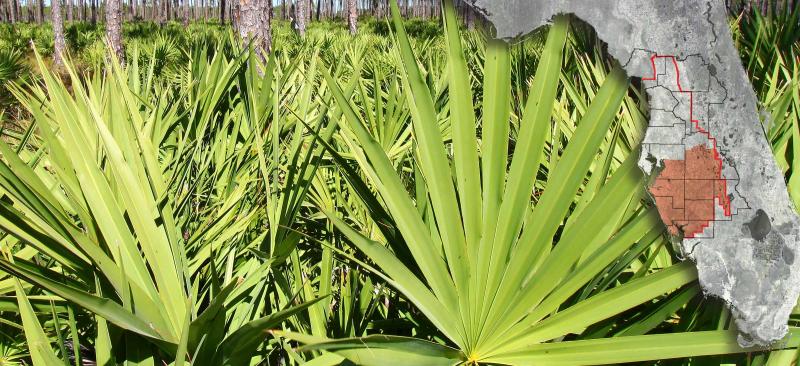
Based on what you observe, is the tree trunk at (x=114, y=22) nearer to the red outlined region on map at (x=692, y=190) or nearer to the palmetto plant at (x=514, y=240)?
the palmetto plant at (x=514, y=240)

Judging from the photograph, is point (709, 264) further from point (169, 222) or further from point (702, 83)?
point (169, 222)

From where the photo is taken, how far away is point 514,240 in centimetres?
102

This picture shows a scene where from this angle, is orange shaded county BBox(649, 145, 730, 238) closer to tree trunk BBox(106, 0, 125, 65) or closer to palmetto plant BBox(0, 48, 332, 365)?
palmetto plant BBox(0, 48, 332, 365)

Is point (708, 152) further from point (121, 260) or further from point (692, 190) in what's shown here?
point (121, 260)

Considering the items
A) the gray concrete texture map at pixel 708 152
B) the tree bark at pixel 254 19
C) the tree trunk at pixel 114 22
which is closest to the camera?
the gray concrete texture map at pixel 708 152

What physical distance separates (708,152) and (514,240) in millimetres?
311

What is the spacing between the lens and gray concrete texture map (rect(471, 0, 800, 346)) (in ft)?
2.78

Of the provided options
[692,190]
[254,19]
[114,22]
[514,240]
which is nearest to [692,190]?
[692,190]

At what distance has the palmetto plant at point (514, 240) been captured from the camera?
2.98 ft

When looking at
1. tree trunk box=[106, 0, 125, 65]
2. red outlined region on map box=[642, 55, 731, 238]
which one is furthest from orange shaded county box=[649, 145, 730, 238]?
tree trunk box=[106, 0, 125, 65]

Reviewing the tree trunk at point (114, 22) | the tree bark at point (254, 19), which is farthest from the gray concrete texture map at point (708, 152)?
the tree trunk at point (114, 22)

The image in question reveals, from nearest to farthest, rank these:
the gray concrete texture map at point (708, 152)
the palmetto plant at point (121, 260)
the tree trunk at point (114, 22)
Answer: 1. the gray concrete texture map at point (708, 152)
2. the palmetto plant at point (121, 260)
3. the tree trunk at point (114, 22)

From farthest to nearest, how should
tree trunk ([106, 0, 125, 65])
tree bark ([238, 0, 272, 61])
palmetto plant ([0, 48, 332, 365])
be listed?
tree trunk ([106, 0, 125, 65])
tree bark ([238, 0, 272, 61])
palmetto plant ([0, 48, 332, 365])

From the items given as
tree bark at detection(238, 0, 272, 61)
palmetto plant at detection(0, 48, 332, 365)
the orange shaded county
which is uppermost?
tree bark at detection(238, 0, 272, 61)
